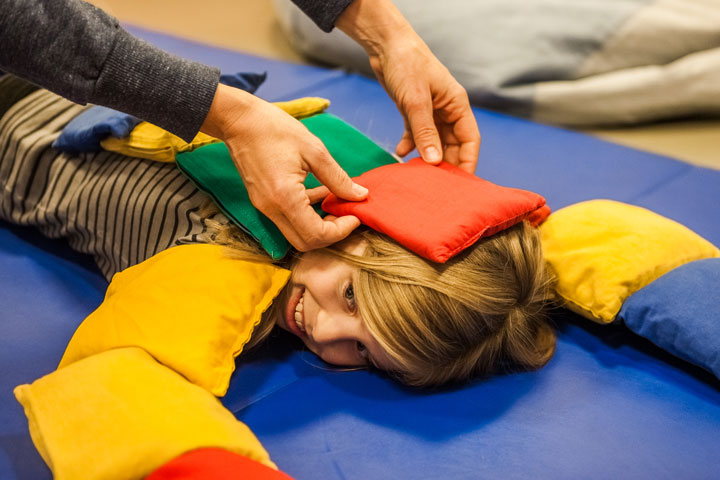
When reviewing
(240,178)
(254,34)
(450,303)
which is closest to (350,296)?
(450,303)

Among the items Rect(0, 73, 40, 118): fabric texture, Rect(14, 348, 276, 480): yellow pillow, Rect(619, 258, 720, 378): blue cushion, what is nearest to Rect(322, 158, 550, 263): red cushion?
Rect(619, 258, 720, 378): blue cushion

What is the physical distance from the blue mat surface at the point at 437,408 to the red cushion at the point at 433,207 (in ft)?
0.86

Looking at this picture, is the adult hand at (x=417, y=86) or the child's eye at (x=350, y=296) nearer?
the child's eye at (x=350, y=296)

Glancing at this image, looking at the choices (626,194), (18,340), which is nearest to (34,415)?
(18,340)

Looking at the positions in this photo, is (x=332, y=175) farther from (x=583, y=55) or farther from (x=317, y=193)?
(x=583, y=55)

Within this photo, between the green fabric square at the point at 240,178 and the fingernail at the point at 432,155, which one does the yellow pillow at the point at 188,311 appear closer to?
the green fabric square at the point at 240,178

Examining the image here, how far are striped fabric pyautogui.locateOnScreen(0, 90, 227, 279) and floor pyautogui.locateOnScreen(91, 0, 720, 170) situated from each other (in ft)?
3.47

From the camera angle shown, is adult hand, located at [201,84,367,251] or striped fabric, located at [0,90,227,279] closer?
adult hand, located at [201,84,367,251]

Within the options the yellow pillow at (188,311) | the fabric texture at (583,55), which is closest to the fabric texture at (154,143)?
the yellow pillow at (188,311)

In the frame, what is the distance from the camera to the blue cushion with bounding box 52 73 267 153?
1236 mm

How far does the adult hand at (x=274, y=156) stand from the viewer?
3.21 ft

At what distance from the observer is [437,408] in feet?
3.52

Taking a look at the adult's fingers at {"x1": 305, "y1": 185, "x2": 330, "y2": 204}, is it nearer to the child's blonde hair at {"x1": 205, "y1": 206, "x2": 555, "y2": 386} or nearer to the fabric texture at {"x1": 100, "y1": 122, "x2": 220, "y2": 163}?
the child's blonde hair at {"x1": 205, "y1": 206, "x2": 555, "y2": 386}

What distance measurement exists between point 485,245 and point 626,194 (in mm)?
665
